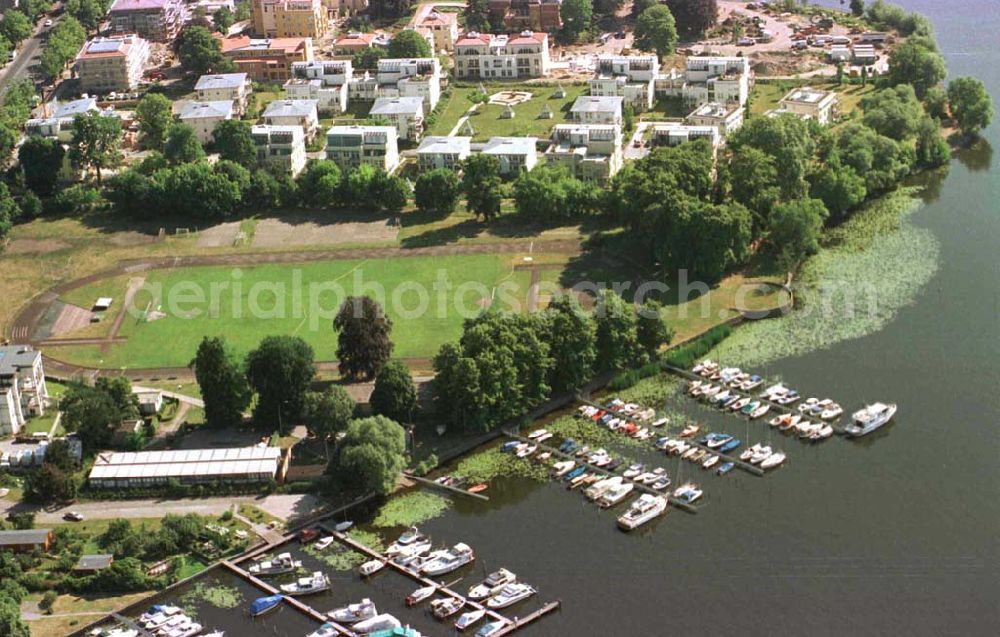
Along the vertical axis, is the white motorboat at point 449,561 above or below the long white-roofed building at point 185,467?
below

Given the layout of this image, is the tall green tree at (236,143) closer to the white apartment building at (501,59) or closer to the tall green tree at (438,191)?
the tall green tree at (438,191)

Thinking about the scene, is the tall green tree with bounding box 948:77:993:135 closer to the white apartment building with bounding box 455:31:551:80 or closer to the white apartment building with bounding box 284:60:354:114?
the white apartment building with bounding box 455:31:551:80

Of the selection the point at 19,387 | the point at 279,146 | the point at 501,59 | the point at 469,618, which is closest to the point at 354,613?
the point at 469,618

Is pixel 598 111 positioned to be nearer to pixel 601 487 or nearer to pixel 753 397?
pixel 753 397

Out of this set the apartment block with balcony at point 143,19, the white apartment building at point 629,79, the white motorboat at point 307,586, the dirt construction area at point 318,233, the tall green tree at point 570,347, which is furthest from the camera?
the apartment block with balcony at point 143,19

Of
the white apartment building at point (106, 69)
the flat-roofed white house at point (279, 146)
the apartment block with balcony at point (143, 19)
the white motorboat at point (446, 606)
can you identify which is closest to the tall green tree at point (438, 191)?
the flat-roofed white house at point (279, 146)

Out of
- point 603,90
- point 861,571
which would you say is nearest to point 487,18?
point 603,90

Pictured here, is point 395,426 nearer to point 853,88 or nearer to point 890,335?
point 890,335
